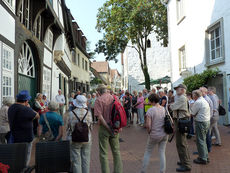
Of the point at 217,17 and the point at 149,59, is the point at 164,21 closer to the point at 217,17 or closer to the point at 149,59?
the point at 217,17

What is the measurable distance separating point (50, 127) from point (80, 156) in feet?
2.74

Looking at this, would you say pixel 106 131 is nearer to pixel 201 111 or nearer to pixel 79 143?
pixel 79 143

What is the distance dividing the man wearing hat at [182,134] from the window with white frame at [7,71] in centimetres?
488

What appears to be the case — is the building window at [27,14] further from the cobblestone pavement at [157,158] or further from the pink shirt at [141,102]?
the pink shirt at [141,102]

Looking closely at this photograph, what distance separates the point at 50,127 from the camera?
4.29 metres

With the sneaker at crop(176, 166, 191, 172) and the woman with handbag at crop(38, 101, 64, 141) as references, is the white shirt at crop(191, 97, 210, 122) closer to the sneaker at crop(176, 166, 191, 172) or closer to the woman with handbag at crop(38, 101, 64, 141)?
the sneaker at crop(176, 166, 191, 172)

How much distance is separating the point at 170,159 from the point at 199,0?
939cm

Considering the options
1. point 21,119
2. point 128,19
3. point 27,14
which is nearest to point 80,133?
point 21,119

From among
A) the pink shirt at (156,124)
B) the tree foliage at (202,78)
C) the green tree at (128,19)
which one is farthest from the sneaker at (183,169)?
the green tree at (128,19)

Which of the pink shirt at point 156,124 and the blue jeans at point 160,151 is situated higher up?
the pink shirt at point 156,124

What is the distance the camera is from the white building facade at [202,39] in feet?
32.7

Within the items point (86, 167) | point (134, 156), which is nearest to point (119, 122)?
point (86, 167)

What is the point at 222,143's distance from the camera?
7.01m

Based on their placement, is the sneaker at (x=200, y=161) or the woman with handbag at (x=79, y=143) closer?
the woman with handbag at (x=79, y=143)
